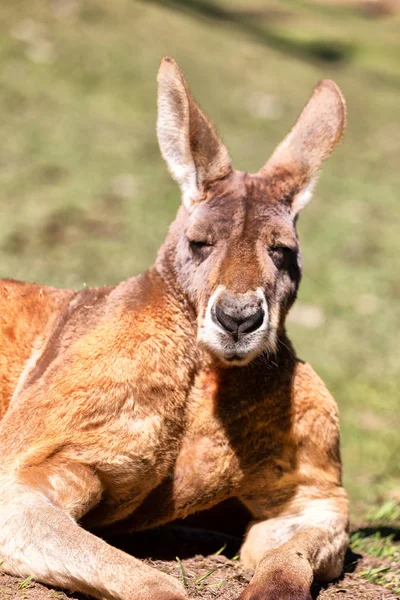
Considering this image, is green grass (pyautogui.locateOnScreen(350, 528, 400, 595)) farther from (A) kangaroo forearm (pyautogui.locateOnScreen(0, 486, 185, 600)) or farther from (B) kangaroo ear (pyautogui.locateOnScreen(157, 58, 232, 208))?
(B) kangaroo ear (pyautogui.locateOnScreen(157, 58, 232, 208))

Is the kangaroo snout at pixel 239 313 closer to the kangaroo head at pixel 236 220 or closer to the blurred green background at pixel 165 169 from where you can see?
the kangaroo head at pixel 236 220

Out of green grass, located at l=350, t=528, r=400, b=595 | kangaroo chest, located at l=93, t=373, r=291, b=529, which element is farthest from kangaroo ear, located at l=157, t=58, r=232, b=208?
green grass, located at l=350, t=528, r=400, b=595

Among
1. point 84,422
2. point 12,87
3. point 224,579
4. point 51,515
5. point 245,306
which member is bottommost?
point 224,579

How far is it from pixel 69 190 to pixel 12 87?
124 inches

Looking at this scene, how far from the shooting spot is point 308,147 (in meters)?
4.09

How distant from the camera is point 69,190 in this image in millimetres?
11805

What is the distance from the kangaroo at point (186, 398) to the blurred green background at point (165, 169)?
179cm

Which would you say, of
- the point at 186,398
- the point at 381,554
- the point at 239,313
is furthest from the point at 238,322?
the point at 381,554

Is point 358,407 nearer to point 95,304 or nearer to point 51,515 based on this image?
point 95,304

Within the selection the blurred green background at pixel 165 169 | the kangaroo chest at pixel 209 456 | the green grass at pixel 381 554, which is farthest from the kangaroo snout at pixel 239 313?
the blurred green background at pixel 165 169

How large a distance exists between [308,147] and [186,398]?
1242 mm

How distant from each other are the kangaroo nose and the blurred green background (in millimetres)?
2474

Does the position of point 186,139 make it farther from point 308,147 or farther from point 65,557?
point 65,557

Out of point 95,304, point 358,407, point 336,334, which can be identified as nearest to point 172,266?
point 95,304
